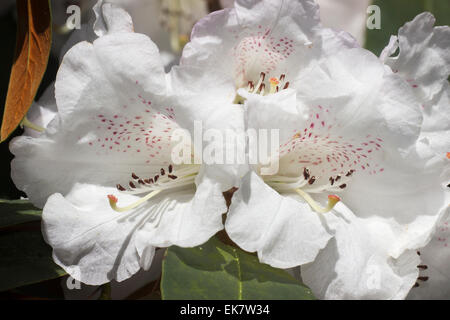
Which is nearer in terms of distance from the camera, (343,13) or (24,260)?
(24,260)

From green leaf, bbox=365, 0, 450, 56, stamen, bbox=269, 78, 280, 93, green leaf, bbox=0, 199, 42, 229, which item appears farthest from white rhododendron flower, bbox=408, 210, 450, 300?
green leaf, bbox=0, 199, 42, 229

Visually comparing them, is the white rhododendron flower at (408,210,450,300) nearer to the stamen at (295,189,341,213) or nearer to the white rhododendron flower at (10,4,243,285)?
the stamen at (295,189,341,213)

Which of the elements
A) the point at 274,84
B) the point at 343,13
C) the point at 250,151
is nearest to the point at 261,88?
the point at 274,84

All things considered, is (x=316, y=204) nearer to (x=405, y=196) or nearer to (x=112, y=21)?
(x=405, y=196)

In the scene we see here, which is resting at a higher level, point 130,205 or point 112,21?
point 112,21

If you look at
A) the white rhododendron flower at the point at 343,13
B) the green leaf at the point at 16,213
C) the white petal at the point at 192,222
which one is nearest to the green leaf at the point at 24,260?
the green leaf at the point at 16,213

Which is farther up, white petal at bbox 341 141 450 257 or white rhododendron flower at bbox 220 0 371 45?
white rhododendron flower at bbox 220 0 371 45

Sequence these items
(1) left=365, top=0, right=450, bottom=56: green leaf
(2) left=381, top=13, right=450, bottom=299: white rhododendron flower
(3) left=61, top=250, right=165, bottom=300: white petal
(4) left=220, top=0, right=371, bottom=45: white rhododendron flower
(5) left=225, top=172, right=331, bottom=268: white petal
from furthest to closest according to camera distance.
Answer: (4) left=220, top=0, right=371, bottom=45: white rhododendron flower < (1) left=365, top=0, right=450, bottom=56: green leaf < (3) left=61, top=250, right=165, bottom=300: white petal < (2) left=381, top=13, right=450, bottom=299: white rhododendron flower < (5) left=225, top=172, right=331, bottom=268: white petal
